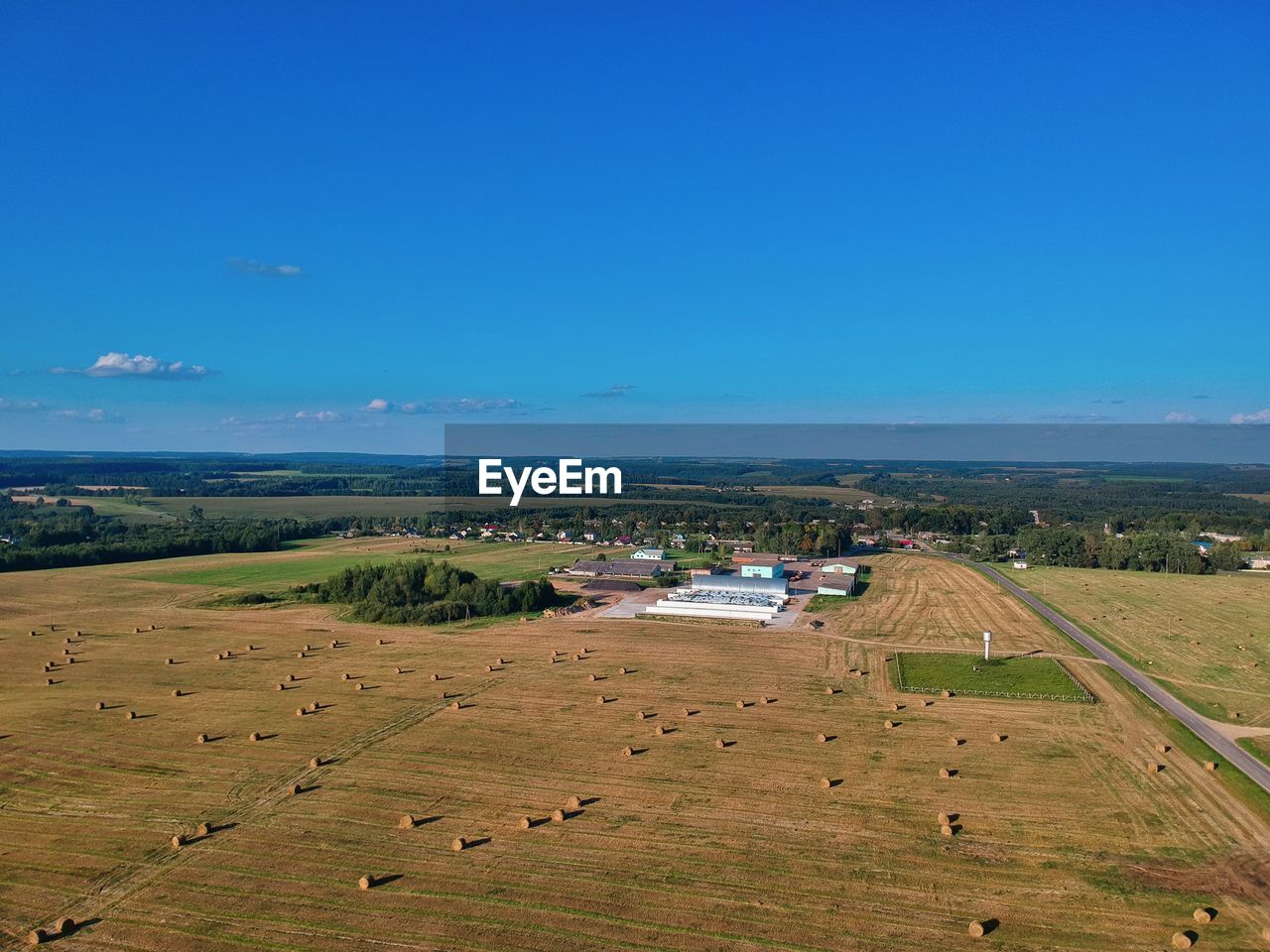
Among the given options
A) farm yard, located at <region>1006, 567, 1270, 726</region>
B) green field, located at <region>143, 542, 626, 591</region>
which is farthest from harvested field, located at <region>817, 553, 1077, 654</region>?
green field, located at <region>143, 542, 626, 591</region>

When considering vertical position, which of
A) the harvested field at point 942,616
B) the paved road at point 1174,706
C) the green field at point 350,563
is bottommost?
the harvested field at point 942,616

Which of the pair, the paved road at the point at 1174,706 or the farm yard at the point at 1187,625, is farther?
the farm yard at the point at 1187,625

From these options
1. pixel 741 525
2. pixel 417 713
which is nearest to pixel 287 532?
pixel 741 525

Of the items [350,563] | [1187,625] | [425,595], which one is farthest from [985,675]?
[350,563]

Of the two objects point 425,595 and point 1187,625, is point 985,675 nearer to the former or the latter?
point 1187,625

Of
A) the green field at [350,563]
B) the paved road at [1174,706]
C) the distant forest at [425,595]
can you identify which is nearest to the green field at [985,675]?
the paved road at [1174,706]

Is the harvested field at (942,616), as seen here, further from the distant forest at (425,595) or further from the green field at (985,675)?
the distant forest at (425,595)

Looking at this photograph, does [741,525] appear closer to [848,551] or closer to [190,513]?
[848,551]

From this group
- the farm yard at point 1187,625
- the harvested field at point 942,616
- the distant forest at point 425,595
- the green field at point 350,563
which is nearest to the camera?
the farm yard at point 1187,625
